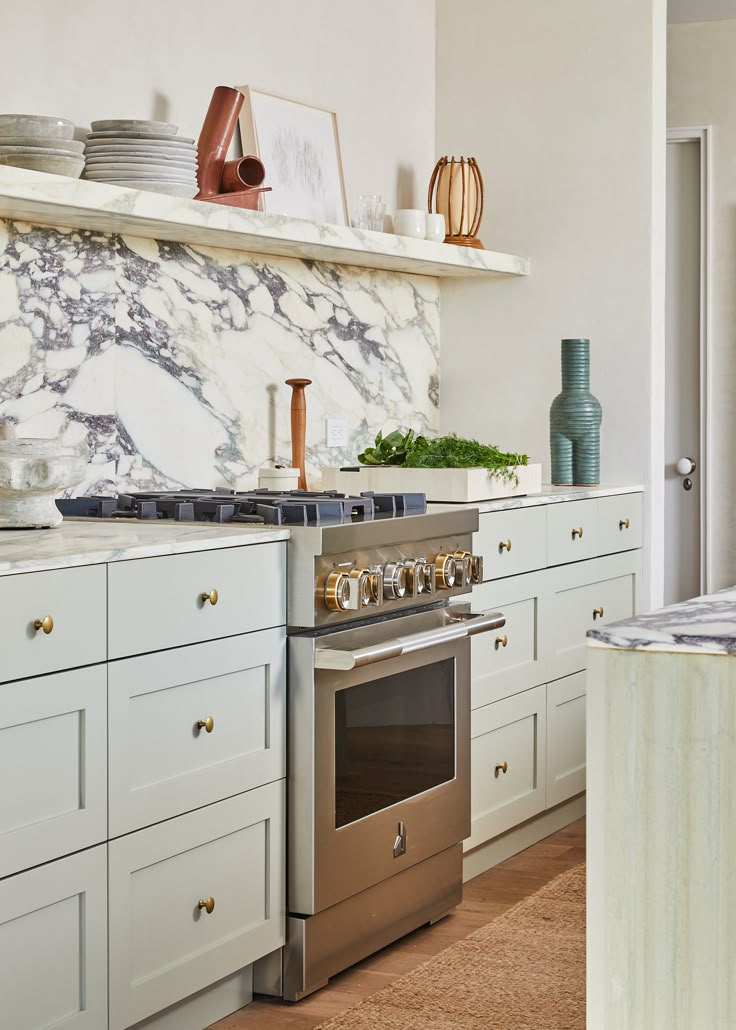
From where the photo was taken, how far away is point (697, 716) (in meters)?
1.27

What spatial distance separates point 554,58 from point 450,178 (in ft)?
1.90

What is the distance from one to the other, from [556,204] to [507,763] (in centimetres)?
186

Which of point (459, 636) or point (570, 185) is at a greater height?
point (570, 185)

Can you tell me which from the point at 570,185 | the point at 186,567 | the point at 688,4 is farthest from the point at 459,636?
the point at 688,4

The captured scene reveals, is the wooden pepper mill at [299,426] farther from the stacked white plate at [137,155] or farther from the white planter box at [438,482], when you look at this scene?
the stacked white plate at [137,155]

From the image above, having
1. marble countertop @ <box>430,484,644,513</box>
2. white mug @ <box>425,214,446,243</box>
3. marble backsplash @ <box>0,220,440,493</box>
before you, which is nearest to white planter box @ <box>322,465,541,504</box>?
marble countertop @ <box>430,484,644,513</box>

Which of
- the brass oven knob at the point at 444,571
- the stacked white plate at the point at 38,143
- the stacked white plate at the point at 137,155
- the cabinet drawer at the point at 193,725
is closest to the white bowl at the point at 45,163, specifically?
the stacked white plate at the point at 38,143

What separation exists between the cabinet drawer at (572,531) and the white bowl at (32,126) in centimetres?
164

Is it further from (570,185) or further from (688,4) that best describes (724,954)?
(688,4)

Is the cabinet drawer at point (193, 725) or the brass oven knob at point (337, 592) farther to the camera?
the brass oven knob at point (337, 592)

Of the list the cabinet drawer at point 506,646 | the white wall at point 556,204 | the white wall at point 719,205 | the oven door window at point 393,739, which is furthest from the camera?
the white wall at point 719,205

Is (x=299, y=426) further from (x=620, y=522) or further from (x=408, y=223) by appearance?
(x=620, y=522)

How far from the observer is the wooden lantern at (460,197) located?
4.10 metres

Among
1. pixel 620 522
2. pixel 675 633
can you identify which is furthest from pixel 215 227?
pixel 675 633
